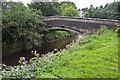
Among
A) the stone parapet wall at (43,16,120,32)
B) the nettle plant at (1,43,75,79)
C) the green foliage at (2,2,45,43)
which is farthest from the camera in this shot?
the stone parapet wall at (43,16,120,32)

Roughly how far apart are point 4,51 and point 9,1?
594 cm

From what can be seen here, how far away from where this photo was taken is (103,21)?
449 inches

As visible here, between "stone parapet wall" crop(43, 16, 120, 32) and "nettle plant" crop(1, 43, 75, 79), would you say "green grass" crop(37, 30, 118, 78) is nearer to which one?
"nettle plant" crop(1, 43, 75, 79)

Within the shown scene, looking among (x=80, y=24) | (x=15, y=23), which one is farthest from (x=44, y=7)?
(x=15, y=23)

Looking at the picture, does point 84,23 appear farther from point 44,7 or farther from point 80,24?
point 44,7

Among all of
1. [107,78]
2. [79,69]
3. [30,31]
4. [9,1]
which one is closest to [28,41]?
[30,31]

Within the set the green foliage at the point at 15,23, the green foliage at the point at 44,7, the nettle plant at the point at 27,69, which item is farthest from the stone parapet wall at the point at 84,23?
the nettle plant at the point at 27,69

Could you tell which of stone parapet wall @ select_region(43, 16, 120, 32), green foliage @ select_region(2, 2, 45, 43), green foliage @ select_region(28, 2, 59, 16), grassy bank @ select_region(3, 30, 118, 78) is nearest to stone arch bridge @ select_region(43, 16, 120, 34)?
stone parapet wall @ select_region(43, 16, 120, 32)

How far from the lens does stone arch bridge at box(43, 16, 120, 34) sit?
37.0ft

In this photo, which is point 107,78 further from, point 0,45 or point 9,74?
point 0,45

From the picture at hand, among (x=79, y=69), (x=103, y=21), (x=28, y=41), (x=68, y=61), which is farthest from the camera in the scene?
(x=28, y=41)

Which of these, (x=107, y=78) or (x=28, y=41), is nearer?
(x=107, y=78)

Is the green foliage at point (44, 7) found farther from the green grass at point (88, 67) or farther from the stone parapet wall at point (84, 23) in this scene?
the green grass at point (88, 67)

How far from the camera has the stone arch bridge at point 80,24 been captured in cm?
1127
